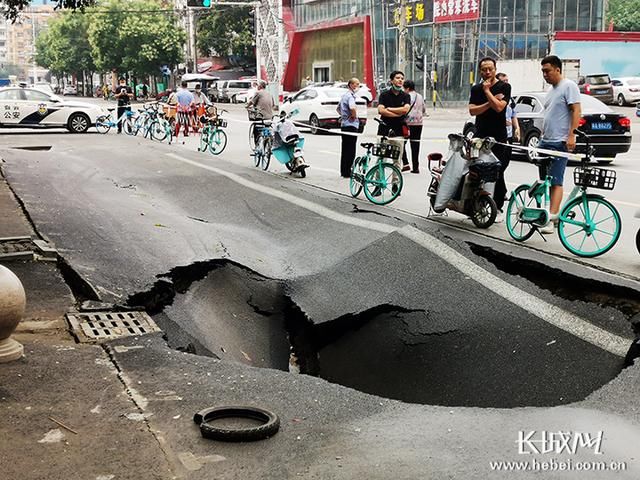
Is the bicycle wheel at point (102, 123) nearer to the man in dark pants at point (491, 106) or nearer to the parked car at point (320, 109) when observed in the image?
the parked car at point (320, 109)

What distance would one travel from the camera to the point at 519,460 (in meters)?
4.13

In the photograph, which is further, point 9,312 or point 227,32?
→ point 227,32

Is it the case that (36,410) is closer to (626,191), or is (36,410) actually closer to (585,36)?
(626,191)

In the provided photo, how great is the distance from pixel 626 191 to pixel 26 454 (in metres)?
11.7

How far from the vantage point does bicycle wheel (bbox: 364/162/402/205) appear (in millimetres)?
12344

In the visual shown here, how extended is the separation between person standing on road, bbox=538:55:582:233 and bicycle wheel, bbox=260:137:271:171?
8736mm

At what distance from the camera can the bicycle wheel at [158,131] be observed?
1025 inches

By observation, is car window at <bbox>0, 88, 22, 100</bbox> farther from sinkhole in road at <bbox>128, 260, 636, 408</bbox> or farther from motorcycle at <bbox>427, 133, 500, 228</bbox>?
sinkhole in road at <bbox>128, 260, 636, 408</bbox>

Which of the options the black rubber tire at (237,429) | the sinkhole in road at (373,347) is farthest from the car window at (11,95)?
the black rubber tire at (237,429)

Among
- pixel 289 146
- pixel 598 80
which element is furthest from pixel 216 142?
pixel 598 80

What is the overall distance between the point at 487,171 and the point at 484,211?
1.75 ft

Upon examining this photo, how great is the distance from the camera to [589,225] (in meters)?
8.30

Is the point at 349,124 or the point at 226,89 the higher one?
the point at 226,89

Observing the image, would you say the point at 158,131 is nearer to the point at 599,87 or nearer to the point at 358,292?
the point at 358,292
